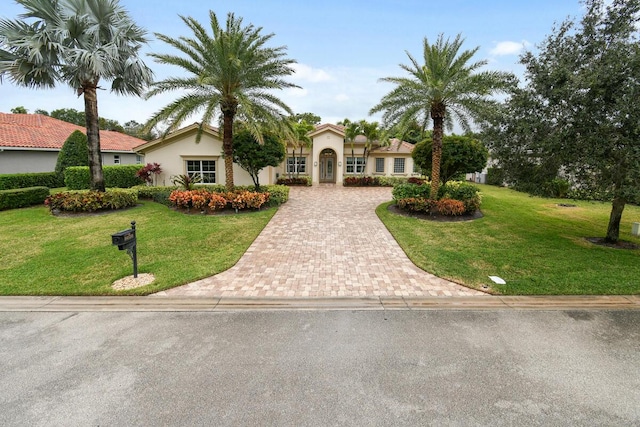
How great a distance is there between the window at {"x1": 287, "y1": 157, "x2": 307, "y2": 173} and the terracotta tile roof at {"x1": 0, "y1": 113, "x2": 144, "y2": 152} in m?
15.3

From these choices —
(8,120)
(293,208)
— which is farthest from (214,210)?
(8,120)

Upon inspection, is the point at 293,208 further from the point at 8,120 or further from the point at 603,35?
the point at 8,120

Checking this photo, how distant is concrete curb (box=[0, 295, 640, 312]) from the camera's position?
582 cm

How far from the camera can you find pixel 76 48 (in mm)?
12602

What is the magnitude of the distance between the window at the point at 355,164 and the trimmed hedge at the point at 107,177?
16.6 meters

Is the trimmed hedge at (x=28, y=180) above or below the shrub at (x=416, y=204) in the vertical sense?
above

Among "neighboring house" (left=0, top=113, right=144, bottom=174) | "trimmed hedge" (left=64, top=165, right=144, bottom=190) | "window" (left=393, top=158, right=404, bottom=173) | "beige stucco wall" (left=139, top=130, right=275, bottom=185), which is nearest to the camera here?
"trimmed hedge" (left=64, top=165, right=144, bottom=190)

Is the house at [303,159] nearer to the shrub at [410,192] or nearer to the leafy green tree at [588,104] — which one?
the shrub at [410,192]

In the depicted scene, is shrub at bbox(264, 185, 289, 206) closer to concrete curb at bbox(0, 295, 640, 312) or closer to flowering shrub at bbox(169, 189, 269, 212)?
flowering shrub at bbox(169, 189, 269, 212)

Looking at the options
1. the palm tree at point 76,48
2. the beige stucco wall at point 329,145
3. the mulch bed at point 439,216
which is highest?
the palm tree at point 76,48

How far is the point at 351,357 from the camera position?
14.3ft

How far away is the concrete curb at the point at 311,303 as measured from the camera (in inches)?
229

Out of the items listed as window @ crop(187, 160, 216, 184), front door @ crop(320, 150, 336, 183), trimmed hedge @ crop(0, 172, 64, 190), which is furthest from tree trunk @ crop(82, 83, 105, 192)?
front door @ crop(320, 150, 336, 183)

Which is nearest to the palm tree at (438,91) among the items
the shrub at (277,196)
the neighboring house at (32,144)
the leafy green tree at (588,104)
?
the leafy green tree at (588,104)
